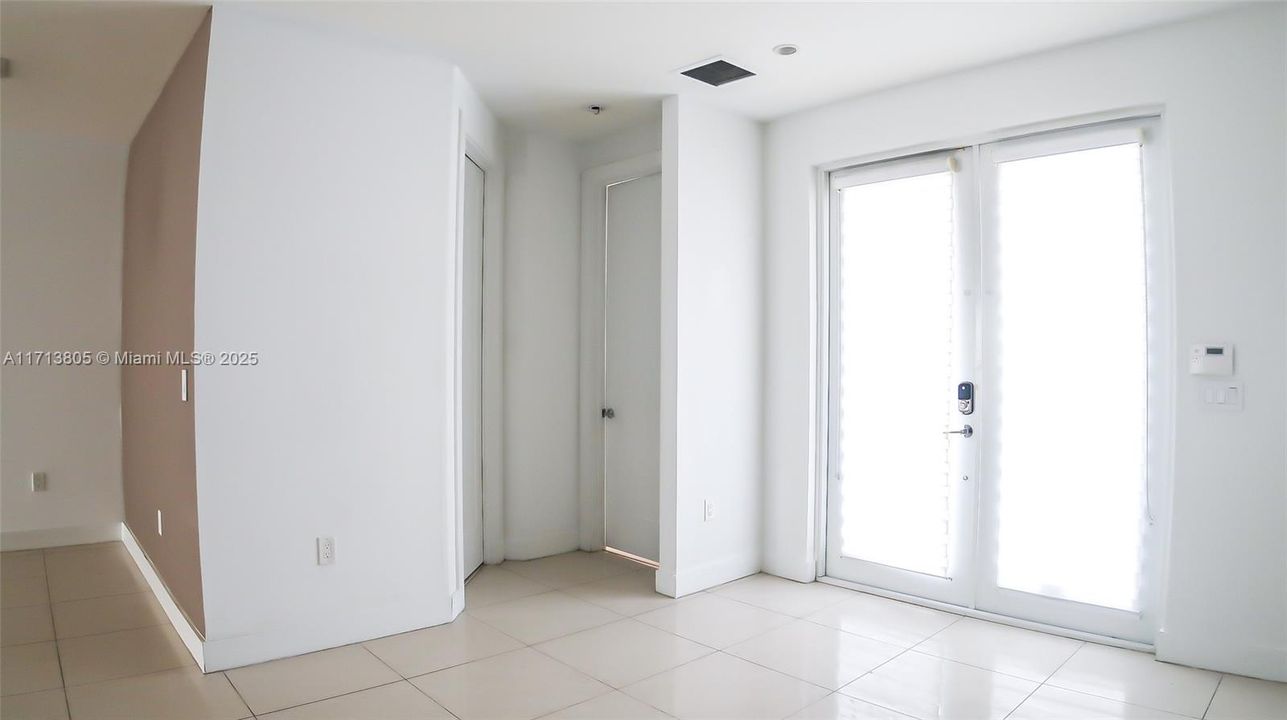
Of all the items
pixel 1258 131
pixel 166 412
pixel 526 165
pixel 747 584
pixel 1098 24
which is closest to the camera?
pixel 1258 131

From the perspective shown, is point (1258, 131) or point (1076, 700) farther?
point (1258, 131)

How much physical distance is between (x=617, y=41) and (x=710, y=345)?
1714mm

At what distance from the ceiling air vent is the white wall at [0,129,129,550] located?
4140 millimetres

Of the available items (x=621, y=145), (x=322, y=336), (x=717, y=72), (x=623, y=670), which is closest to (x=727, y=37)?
(x=717, y=72)

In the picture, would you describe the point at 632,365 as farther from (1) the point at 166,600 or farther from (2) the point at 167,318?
(1) the point at 166,600

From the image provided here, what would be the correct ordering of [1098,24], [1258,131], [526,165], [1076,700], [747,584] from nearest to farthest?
[1076,700]
[1258,131]
[1098,24]
[747,584]
[526,165]

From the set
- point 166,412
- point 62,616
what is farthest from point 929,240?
point 62,616

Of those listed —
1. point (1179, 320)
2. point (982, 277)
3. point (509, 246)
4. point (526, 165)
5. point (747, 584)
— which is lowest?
point (747, 584)

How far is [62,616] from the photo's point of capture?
3566 mm

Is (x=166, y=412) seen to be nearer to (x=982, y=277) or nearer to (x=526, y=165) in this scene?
(x=526, y=165)

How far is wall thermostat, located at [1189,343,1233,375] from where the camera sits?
9.66 ft

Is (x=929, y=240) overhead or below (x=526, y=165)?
below

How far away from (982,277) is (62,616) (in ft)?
16.2

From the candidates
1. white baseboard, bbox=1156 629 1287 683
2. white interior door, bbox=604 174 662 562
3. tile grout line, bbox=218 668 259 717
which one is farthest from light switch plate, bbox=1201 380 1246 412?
tile grout line, bbox=218 668 259 717
